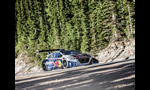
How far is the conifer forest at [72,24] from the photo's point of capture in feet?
54.0

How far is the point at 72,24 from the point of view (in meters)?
21.1

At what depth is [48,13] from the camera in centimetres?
2017

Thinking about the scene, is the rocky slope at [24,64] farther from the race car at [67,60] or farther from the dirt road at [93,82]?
the dirt road at [93,82]

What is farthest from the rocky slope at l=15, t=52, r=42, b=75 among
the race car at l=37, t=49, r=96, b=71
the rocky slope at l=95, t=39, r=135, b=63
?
the rocky slope at l=95, t=39, r=135, b=63

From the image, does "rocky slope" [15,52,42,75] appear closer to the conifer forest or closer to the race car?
the conifer forest

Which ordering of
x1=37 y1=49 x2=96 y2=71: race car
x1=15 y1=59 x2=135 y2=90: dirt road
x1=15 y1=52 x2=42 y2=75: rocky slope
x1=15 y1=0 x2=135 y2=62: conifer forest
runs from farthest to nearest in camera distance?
x1=15 y1=52 x2=42 y2=75: rocky slope, x1=15 y1=0 x2=135 y2=62: conifer forest, x1=37 y1=49 x2=96 y2=71: race car, x1=15 y1=59 x2=135 y2=90: dirt road

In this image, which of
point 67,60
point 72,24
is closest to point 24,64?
point 72,24

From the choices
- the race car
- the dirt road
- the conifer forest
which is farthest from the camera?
the conifer forest

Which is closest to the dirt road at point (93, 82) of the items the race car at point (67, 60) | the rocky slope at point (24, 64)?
the race car at point (67, 60)

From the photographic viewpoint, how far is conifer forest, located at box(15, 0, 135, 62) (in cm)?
1647

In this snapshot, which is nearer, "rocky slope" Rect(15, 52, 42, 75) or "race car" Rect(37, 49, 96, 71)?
"race car" Rect(37, 49, 96, 71)
